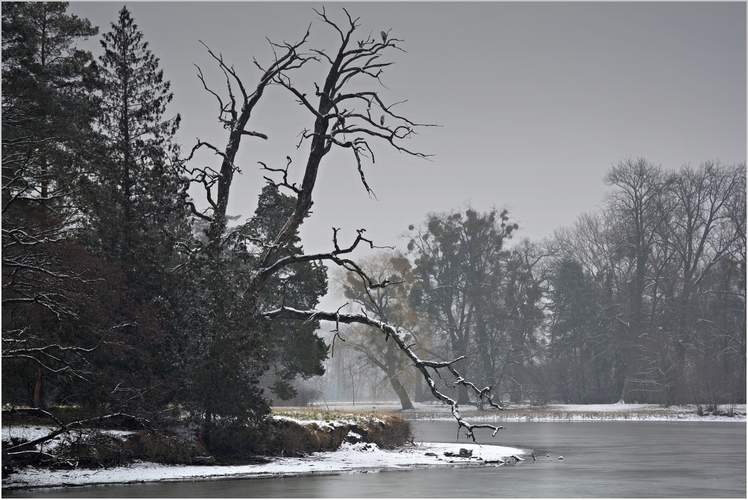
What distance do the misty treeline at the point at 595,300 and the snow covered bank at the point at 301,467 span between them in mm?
32401

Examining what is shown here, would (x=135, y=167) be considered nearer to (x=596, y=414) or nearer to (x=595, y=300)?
(x=596, y=414)

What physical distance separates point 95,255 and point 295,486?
304 inches

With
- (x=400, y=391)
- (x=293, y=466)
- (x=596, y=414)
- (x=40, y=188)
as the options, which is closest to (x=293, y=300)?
(x=40, y=188)

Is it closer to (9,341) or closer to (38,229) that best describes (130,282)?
(38,229)

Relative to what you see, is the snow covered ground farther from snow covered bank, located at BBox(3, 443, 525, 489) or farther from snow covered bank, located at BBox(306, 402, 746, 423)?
snow covered bank, located at BBox(306, 402, 746, 423)

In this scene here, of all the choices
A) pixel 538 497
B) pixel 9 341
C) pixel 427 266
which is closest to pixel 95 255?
pixel 9 341

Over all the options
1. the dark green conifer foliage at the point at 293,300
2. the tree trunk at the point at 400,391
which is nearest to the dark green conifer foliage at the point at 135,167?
the dark green conifer foliage at the point at 293,300

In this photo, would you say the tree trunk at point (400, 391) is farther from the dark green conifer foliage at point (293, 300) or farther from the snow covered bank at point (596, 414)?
the dark green conifer foliage at point (293, 300)

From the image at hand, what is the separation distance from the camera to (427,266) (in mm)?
65625

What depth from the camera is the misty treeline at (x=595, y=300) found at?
191 ft

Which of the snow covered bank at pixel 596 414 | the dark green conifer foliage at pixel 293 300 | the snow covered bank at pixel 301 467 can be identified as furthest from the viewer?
the snow covered bank at pixel 596 414

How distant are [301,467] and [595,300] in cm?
4996

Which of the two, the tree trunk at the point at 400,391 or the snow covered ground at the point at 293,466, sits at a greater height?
the tree trunk at the point at 400,391

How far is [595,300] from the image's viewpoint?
2623 inches
